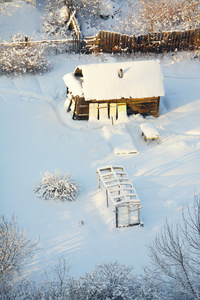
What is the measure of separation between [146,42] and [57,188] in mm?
16444

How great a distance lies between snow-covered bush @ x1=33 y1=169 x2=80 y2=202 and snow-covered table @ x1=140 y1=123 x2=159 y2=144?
5.15 m

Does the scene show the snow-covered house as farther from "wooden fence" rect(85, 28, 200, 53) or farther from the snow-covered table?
"wooden fence" rect(85, 28, 200, 53)

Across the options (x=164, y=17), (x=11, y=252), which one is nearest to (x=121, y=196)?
(x=11, y=252)

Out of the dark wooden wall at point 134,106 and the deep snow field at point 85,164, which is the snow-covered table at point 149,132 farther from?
the dark wooden wall at point 134,106

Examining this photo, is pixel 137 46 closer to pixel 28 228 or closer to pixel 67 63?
pixel 67 63

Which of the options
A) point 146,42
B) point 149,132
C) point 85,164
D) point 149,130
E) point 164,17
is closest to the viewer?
point 85,164

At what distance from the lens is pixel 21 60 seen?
82.0 feet

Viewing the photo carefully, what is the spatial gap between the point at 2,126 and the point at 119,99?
22.6ft

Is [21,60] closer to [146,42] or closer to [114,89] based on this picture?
[114,89]

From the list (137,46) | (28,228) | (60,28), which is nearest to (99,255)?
(28,228)

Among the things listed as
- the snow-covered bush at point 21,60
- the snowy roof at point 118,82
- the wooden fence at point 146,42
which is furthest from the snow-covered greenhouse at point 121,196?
the wooden fence at point 146,42

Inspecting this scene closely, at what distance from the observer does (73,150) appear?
18875 mm

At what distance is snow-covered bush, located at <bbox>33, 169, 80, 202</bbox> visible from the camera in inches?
607

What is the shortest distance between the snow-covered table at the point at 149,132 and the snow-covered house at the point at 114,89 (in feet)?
6.57
